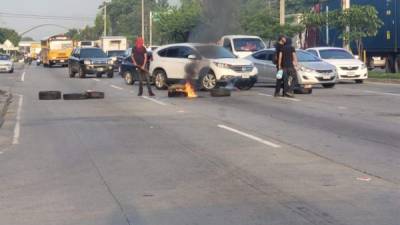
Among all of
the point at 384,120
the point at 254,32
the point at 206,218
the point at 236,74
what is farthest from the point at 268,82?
the point at 206,218

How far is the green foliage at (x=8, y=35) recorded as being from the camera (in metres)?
146

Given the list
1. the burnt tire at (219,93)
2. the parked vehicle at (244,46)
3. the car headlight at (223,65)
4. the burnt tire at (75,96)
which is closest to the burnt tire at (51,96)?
the burnt tire at (75,96)

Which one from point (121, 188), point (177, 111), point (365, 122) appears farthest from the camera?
point (177, 111)

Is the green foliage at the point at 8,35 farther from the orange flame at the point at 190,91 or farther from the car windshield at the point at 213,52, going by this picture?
the orange flame at the point at 190,91

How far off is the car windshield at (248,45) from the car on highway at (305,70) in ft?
15.1

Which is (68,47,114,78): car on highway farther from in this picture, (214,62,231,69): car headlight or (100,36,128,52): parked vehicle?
(100,36,128,52): parked vehicle

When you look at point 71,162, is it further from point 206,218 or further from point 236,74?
point 236,74

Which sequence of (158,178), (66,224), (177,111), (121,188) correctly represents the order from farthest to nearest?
(177,111) → (158,178) → (121,188) → (66,224)

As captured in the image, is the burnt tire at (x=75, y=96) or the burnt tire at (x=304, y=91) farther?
the burnt tire at (x=304, y=91)

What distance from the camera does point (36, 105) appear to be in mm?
20844

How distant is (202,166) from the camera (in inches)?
404

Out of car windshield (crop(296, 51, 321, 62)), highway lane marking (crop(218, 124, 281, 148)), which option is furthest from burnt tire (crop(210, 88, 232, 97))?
highway lane marking (crop(218, 124, 281, 148))

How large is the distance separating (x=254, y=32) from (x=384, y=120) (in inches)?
1091

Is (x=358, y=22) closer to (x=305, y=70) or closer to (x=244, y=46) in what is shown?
(x=244, y=46)
